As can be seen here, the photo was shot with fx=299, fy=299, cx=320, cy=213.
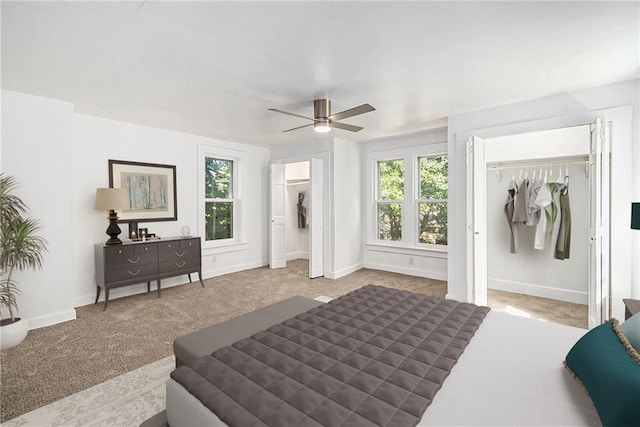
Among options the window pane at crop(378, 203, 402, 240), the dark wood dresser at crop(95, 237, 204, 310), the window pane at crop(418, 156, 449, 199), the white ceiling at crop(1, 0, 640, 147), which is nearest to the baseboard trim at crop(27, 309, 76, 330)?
the dark wood dresser at crop(95, 237, 204, 310)

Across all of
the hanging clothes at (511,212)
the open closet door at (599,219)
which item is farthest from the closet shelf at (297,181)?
the open closet door at (599,219)

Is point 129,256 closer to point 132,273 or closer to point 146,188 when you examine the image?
point 132,273

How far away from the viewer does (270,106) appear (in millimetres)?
3615

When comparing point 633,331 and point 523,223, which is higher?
point 523,223

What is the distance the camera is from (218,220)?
566 centimetres

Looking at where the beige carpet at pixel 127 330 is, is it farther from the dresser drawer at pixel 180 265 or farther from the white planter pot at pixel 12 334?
the dresser drawer at pixel 180 265

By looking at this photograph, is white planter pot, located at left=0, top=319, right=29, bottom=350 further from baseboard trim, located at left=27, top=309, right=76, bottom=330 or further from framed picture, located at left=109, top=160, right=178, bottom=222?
framed picture, located at left=109, top=160, right=178, bottom=222

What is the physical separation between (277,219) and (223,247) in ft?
3.99

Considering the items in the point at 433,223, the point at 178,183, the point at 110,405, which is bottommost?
the point at 110,405

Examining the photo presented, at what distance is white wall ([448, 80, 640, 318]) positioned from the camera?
2.90m

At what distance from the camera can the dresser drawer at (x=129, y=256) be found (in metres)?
3.76

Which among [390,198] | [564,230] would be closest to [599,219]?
[564,230]

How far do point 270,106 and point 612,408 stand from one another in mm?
3623

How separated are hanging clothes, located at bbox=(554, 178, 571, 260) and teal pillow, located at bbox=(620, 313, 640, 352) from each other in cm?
288
